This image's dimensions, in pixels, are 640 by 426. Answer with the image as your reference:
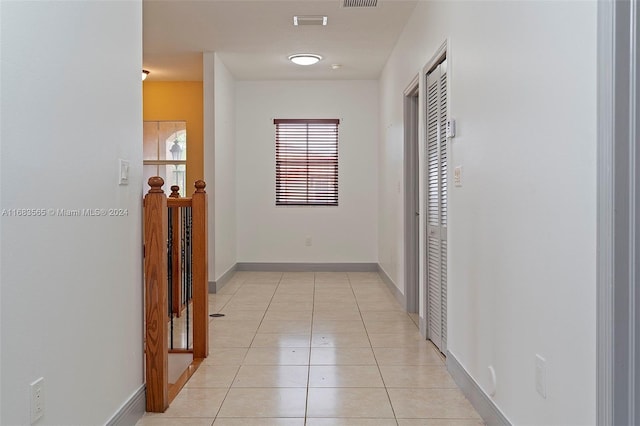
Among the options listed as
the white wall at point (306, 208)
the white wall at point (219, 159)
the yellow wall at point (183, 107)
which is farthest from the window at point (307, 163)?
the yellow wall at point (183, 107)

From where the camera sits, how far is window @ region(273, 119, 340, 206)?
8.00 m

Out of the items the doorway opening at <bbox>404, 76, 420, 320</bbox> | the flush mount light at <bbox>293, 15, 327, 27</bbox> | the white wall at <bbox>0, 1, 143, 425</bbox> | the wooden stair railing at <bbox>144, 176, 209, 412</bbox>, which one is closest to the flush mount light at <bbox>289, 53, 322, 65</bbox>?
the flush mount light at <bbox>293, 15, 327, 27</bbox>

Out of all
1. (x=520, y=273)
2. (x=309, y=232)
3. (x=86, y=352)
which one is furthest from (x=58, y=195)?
(x=309, y=232)

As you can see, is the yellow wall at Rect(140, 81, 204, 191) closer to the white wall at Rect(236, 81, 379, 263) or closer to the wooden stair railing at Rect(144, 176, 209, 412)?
the white wall at Rect(236, 81, 379, 263)

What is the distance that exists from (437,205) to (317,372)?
56.4 inches

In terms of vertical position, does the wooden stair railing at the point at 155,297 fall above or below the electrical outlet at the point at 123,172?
below

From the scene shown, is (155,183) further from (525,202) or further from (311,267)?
(311,267)

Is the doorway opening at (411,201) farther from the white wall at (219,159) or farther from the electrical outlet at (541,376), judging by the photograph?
the electrical outlet at (541,376)

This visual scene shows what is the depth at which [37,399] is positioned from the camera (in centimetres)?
173

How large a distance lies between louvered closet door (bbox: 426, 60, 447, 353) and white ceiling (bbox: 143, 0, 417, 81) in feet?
3.99

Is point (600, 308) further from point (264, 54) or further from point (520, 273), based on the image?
point (264, 54)

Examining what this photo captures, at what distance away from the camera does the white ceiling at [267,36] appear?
4793 mm

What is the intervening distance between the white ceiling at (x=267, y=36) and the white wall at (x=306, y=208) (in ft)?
1.19

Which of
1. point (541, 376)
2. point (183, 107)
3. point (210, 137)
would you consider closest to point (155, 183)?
point (541, 376)
